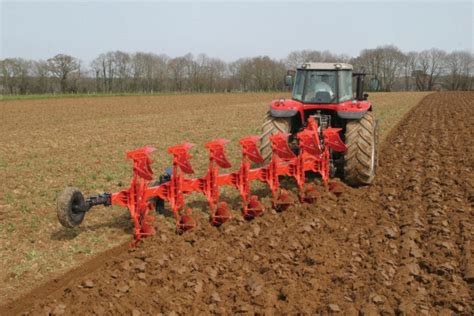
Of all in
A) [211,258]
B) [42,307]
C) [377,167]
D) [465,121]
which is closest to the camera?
[42,307]

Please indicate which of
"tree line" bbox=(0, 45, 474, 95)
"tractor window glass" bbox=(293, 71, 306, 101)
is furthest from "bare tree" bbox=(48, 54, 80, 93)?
"tractor window glass" bbox=(293, 71, 306, 101)

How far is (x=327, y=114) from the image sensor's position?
25.1 feet

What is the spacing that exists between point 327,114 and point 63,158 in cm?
576

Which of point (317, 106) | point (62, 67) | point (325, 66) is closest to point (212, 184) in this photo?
point (317, 106)

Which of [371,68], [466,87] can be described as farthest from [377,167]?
[466,87]

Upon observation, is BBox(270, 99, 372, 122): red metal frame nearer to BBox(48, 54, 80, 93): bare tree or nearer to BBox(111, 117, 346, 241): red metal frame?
BBox(111, 117, 346, 241): red metal frame

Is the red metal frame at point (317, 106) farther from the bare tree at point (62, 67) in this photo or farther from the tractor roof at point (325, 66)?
the bare tree at point (62, 67)

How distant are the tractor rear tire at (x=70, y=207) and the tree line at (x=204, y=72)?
61469mm

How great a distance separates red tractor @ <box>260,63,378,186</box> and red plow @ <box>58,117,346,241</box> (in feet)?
1.17

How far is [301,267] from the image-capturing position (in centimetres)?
425

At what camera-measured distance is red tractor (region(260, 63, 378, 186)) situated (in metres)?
6.80

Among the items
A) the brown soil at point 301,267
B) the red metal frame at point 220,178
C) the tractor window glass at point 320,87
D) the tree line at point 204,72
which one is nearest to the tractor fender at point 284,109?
the tractor window glass at point 320,87

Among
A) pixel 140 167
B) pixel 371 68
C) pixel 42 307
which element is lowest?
pixel 42 307

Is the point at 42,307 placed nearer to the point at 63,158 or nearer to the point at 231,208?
the point at 231,208
